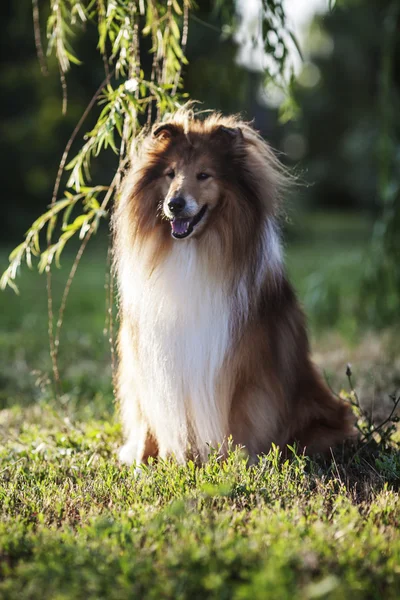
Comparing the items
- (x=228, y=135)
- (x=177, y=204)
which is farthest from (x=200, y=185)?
(x=228, y=135)

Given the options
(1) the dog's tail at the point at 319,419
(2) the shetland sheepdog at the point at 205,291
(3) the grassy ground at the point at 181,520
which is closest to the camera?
(3) the grassy ground at the point at 181,520

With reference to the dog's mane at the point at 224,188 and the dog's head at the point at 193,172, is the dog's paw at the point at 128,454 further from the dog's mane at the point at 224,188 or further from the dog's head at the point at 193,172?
the dog's head at the point at 193,172

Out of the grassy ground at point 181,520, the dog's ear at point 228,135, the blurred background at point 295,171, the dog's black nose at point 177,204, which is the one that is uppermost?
the blurred background at point 295,171

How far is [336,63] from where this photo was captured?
89.8ft

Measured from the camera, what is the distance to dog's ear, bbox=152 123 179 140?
3.66m

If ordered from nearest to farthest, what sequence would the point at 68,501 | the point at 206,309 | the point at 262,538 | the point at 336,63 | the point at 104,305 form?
the point at 262,538, the point at 68,501, the point at 206,309, the point at 104,305, the point at 336,63

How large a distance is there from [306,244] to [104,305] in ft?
36.8

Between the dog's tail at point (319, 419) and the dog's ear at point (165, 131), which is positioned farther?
the dog's tail at point (319, 419)

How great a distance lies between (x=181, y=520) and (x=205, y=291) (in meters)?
1.21

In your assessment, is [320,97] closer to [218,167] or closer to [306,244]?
[306,244]

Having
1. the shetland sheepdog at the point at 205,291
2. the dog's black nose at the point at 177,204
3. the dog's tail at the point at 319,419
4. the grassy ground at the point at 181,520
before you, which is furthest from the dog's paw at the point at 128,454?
the dog's black nose at the point at 177,204

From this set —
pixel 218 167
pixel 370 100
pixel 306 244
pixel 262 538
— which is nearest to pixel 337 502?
pixel 262 538

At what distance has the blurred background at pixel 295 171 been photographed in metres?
5.96

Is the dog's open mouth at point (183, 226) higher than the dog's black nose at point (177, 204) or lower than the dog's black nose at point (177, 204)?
lower
